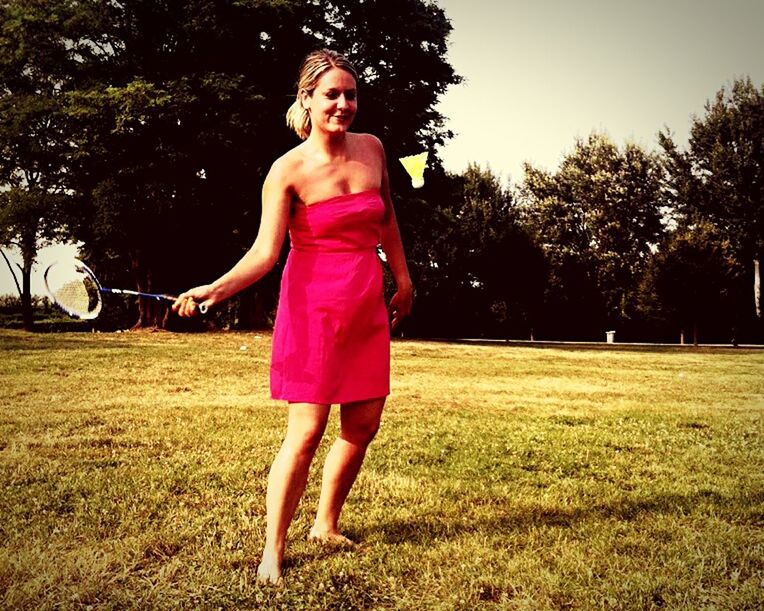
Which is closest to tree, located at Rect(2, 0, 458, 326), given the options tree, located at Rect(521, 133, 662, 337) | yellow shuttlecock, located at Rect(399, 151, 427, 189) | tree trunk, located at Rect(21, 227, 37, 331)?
tree trunk, located at Rect(21, 227, 37, 331)

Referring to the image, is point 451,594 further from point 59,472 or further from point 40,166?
point 40,166

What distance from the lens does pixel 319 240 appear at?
3.72 m

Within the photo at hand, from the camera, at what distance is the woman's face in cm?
368

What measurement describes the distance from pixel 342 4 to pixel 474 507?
27.8m

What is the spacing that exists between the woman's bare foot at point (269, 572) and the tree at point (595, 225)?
43.2 meters

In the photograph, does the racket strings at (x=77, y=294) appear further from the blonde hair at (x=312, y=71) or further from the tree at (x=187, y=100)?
the tree at (x=187, y=100)

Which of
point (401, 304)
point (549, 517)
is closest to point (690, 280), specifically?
point (549, 517)

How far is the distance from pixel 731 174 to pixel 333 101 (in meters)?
43.5

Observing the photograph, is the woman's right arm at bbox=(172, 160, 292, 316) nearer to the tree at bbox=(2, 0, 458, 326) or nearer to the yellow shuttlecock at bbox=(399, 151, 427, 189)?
the yellow shuttlecock at bbox=(399, 151, 427, 189)

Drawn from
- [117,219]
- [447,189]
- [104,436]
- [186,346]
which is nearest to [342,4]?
[447,189]

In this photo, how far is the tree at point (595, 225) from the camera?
46.8 meters

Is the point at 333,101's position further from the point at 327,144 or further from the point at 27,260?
the point at 27,260

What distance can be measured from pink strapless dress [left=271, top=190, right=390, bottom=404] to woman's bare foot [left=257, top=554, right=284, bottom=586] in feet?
2.64

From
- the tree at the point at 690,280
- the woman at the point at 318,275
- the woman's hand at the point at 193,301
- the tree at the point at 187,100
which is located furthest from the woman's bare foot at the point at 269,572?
the tree at the point at 690,280
